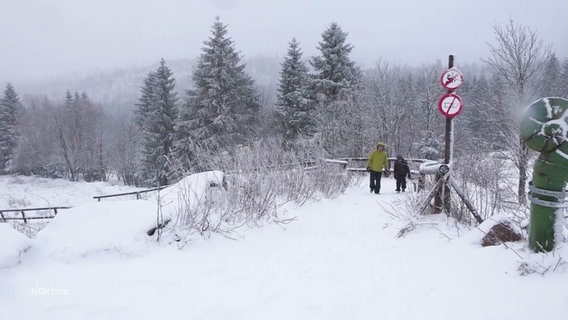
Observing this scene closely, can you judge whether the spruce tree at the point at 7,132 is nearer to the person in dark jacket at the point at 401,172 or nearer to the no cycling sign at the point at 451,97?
the person in dark jacket at the point at 401,172

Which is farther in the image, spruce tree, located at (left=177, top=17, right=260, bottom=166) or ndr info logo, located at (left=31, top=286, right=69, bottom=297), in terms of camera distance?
spruce tree, located at (left=177, top=17, right=260, bottom=166)

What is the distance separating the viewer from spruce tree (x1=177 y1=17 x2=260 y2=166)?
90.5ft

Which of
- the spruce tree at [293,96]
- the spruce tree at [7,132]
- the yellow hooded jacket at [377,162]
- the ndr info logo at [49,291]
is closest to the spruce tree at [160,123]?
the spruce tree at [293,96]

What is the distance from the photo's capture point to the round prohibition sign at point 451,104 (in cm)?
542

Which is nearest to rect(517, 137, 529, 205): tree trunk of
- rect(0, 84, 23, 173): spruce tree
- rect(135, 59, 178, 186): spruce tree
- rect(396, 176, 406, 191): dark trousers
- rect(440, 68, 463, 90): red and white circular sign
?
rect(440, 68, 463, 90): red and white circular sign

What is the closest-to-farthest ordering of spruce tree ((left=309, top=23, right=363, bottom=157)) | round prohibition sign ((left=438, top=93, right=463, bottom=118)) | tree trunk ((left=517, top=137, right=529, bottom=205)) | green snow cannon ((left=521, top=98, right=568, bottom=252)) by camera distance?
green snow cannon ((left=521, top=98, right=568, bottom=252)) → tree trunk ((left=517, top=137, right=529, bottom=205)) → round prohibition sign ((left=438, top=93, right=463, bottom=118)) → spruce tree ((left=309, top=23, right=363, bottom=157))

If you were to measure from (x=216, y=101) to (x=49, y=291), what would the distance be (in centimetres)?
2531

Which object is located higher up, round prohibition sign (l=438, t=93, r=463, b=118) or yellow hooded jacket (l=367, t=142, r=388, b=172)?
round prohibition sign (l=438, t=93, r=463, b=118)

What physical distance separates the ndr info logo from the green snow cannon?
430 centimetres

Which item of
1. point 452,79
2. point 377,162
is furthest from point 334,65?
point 452,79

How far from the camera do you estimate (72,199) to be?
26.7 meters

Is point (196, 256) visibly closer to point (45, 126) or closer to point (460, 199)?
point (460, 199)

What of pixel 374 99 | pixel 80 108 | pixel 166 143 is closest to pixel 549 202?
pixel 374 99

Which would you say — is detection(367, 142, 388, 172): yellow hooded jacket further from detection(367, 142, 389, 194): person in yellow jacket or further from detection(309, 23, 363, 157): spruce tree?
detection(309, 23, 363, 157): spruce tree
